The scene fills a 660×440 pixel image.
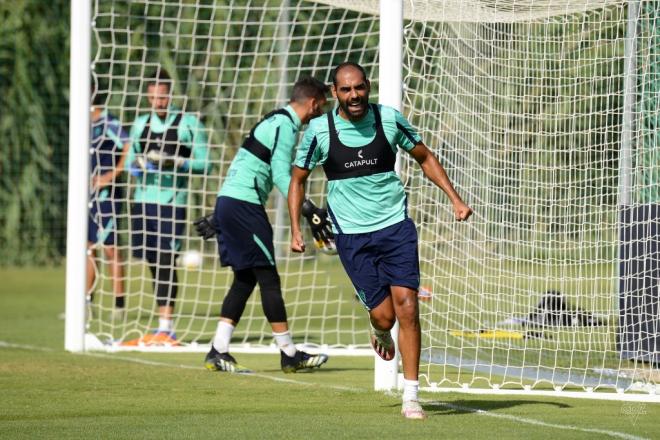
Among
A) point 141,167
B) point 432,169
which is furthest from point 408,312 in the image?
point 141,167

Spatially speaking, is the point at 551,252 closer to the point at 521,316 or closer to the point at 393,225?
the point at 521,316

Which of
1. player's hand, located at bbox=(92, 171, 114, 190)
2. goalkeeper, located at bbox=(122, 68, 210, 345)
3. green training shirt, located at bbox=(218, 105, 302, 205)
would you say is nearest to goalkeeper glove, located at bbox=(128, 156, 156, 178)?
goalkeeper, located at bbox=(122, 68, 210, 345)

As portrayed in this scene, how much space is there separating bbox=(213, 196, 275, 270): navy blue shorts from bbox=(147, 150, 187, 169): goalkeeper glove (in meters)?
2.41

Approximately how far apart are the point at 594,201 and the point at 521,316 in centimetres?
111

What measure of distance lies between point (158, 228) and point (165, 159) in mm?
701

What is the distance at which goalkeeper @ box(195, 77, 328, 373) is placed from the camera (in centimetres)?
984

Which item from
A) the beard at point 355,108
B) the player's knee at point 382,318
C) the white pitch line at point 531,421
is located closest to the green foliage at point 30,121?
the white pitch line at point 531,421

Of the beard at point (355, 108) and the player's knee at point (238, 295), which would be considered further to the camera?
the player's knee at point (238, 295)

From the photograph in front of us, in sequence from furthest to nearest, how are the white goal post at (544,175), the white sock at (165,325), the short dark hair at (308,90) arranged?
the white sock at (165,325) → the short dark hair at (308,90) → the white goal post at (544,175)

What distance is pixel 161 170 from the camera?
1248cm

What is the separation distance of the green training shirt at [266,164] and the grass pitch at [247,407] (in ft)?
4.84

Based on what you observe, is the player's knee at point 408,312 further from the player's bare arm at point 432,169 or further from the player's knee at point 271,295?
the player's knee at point 271,295

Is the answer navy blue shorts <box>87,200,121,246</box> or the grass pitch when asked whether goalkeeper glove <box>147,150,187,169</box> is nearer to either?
navy blue shorts <box>87,200,121,246</box>

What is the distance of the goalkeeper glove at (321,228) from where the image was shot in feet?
30.8
